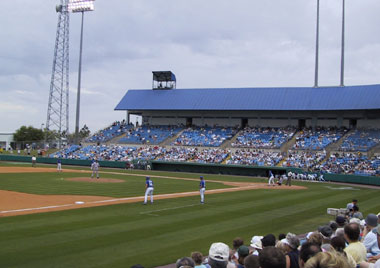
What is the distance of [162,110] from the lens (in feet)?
236

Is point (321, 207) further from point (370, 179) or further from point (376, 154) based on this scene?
point (376, 154)

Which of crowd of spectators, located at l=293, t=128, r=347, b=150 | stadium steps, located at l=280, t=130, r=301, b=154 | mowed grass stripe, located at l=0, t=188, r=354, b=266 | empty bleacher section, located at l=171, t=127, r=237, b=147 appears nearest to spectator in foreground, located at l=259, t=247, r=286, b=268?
mowed grass stripe, located at l=0, t=188, r=354, b=266

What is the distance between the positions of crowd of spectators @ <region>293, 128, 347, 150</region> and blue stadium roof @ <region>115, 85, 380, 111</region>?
3.53 m

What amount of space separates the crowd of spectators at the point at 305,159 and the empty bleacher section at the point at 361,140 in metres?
3.44

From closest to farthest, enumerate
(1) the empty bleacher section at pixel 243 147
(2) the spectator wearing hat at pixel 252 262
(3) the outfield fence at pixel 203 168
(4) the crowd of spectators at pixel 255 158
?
(2) the spectator wearing hat at pixel 252 262, (3) the outfield fence at pixel 203 168, (1) the empty bleacher section at pixel 243 147, (4) the crowd of spectators at pixel 255 158

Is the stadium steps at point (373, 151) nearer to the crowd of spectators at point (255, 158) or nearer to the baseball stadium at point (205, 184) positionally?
the baseball stadium at point (205, 184)

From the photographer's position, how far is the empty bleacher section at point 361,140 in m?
52.0

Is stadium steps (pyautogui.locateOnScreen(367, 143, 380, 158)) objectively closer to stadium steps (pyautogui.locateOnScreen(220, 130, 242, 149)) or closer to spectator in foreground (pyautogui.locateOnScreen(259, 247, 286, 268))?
stadium steps (pyautogui.locateOnScreen(220, 130, 242, 149))

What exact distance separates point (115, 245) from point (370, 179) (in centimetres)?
3623

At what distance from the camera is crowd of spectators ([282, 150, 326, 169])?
50688 millimetres

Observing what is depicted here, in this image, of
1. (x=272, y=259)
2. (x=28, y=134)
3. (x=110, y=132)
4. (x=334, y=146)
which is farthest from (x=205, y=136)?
(x=28, y=134)

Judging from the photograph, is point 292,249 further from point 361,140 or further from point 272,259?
point 361,140

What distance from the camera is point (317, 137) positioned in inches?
2267

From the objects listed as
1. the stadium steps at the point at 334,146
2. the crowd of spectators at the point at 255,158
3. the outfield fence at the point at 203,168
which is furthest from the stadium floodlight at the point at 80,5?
the stadium steps at the point at 334,146
